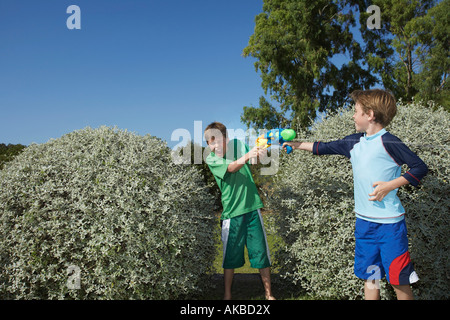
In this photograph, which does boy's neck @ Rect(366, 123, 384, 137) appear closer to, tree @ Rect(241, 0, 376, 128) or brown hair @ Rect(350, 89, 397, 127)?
brown hair @ Rect(350, 89, 397, 127)

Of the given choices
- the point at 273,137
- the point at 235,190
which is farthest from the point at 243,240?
the point at 273,137

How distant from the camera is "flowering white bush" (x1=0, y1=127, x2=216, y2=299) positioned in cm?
376

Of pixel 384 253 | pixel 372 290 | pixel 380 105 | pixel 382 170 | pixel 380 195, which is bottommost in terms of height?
pixel 372 290

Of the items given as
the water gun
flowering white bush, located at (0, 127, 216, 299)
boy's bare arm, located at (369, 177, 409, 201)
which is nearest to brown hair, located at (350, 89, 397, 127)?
boy's bare arm, located at (369, 177, 409, 201)

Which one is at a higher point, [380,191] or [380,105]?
[380,105]

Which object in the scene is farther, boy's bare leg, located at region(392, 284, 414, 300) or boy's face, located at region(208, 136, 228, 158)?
boy's face, located at region(208, 136, 228, 158)

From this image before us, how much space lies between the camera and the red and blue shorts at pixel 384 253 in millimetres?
3055

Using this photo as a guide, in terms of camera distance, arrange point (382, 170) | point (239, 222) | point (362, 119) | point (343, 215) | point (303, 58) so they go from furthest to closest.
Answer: point (303, 58), point (343, 215), point (239, 222), point (362, 119), point (382, 170)

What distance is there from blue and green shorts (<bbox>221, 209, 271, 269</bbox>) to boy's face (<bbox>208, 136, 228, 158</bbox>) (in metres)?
0.79

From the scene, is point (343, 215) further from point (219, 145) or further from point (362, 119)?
point (219, 145)

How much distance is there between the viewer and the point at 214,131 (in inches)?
A: 170

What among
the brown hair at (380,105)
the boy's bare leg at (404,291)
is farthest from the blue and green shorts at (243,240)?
the brown hair at (380,105)

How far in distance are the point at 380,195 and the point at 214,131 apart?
2.04m
